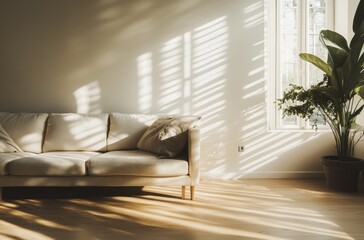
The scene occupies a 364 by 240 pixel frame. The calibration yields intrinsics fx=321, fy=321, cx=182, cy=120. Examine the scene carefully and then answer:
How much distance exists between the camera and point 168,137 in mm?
3213

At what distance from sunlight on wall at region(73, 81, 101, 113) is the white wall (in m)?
0.01

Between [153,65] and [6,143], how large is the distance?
186 cm

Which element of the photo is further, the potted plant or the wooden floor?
the potted plant

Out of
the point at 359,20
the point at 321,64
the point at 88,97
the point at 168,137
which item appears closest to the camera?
the point at 168,137

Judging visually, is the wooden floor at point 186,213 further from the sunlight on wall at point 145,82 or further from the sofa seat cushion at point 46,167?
the sunlight on wall at point 145,82

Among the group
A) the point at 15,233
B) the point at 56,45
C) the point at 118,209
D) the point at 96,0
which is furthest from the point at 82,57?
the point at 15,233

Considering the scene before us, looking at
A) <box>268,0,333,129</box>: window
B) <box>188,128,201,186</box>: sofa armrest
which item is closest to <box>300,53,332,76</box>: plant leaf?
<box>268,0,333,129</box>: window

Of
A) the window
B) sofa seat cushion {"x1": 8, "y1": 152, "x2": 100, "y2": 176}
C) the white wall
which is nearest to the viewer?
sofa seat cushion {"x1": 8, "y1": 152, "x2": 100, "y2": 176}

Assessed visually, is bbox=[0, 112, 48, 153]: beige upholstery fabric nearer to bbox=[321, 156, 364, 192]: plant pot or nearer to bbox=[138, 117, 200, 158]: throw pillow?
bbox=[138, 117, 200, 158]: throw pillow

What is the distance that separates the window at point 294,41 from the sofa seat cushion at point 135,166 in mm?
1874

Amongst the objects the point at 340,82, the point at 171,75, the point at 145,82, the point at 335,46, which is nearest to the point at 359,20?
the point at 335,46

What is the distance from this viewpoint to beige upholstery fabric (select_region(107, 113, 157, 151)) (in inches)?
143

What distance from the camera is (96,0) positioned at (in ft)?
12.9

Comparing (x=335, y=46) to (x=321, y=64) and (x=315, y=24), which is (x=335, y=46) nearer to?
(x=321, y=64)
